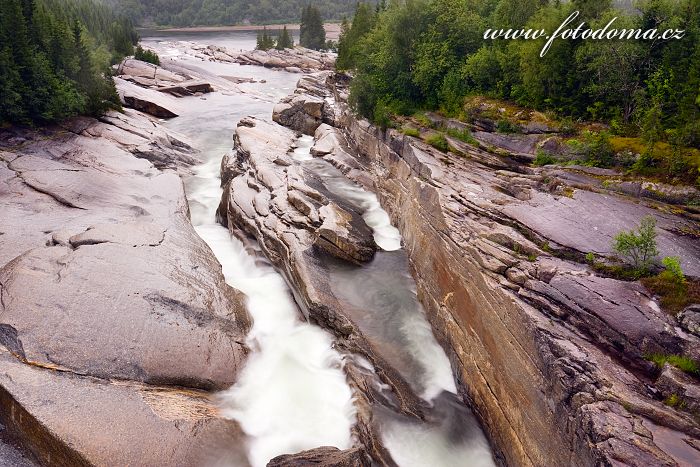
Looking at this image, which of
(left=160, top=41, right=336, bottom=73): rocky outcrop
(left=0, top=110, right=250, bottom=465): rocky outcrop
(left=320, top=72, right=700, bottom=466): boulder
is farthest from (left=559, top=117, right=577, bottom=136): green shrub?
(left=160, top=41, right=336, bottom=73): rocky outcrop

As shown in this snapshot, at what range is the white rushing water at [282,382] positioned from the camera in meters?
11.1

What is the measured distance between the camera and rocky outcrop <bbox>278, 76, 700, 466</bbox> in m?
8.09

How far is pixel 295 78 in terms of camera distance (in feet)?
243

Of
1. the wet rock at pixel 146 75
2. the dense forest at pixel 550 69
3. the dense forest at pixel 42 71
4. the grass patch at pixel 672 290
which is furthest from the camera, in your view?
the wet rock at pixel 146 75

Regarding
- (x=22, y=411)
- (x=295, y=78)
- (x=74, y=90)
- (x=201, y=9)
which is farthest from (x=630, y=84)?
(x=201, y=9)

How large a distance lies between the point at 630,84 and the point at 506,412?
47.8 ft

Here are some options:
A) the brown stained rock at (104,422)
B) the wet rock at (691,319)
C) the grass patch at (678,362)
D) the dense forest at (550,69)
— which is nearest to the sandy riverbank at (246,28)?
the dense forest at (550,69)

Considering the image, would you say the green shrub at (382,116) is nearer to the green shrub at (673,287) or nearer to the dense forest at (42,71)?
the green shrub at (673,287)

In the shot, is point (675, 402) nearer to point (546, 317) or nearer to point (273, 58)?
point (546, 317)

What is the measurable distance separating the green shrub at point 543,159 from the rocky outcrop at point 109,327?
13489 mm

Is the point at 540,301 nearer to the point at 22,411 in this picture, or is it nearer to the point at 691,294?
the point at 691,294

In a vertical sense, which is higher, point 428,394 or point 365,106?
point 365,106

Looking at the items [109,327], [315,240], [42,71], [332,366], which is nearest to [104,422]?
[109,327]

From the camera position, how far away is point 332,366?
13.4 metres
